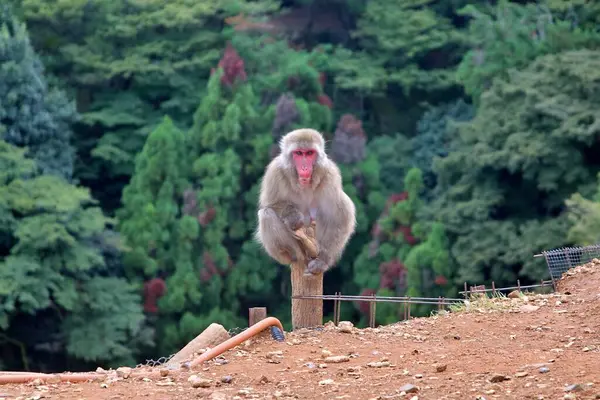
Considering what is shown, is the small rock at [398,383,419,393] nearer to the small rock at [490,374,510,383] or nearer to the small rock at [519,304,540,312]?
the small rock at [490,374,510,383]

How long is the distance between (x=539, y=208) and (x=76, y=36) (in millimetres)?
9412

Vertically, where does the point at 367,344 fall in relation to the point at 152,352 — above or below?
above

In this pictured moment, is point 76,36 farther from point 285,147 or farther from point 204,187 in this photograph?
point 285,147

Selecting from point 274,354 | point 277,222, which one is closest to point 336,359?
point 274,354

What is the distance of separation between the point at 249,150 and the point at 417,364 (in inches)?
606

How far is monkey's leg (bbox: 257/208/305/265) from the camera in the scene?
7.70 metres

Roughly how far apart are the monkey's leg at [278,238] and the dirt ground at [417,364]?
0.85 meters

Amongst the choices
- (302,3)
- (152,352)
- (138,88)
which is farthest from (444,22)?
(152,352)

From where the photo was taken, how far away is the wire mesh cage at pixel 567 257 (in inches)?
345

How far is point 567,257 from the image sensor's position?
872 centimetres

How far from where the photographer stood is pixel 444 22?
24.3 meters

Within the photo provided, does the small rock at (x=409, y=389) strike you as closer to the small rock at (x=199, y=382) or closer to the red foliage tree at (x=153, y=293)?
the small rock at (x=199, y=382)

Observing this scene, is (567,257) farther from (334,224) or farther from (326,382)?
(326,382)

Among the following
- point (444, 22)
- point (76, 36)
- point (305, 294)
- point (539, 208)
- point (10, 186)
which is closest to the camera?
point (305, 294)
